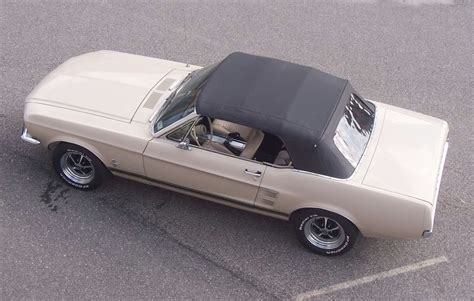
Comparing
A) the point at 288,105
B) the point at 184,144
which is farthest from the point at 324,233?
the point at 184,144

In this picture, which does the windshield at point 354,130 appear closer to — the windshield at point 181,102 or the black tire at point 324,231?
the black tire at point 324,231

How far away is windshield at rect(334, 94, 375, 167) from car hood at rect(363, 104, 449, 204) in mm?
153

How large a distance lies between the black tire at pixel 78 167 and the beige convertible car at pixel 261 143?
1 centimetres

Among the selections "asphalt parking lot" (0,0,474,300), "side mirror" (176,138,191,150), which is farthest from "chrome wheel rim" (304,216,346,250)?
"side mirror" (176,138,191,150)

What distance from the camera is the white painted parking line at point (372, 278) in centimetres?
523

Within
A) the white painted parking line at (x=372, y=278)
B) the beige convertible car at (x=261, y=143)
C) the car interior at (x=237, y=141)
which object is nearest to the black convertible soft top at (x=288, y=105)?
the beige convertible car at (x=261, y=143)

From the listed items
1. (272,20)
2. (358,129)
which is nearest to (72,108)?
(358,129)

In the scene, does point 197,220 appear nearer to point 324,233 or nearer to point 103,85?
point 324,233

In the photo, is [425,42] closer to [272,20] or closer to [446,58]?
[446,58]

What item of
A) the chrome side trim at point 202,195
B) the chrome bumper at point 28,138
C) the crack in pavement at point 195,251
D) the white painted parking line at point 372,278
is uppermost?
the chrome bumper at point 28,138

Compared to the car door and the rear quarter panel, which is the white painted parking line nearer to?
the rear quarter panel

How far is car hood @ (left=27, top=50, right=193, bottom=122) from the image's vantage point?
18.5 ft

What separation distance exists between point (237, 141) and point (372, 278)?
1941 millimetres

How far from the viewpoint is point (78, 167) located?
19.6 ft
